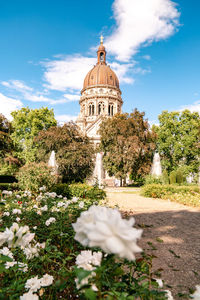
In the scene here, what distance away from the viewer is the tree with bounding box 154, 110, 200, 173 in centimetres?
2688

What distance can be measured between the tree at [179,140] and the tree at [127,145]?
3702mm

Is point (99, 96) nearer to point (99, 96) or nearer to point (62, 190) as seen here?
point (99, 96)

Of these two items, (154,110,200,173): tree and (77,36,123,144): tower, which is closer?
(154,110,200,173): tree

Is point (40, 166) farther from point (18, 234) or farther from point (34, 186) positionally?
point (18, 234)

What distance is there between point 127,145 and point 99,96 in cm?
3199

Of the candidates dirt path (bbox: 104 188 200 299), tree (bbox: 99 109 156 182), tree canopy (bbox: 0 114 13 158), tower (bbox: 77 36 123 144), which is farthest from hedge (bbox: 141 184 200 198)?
tower (bbox: 77 36 123 144)

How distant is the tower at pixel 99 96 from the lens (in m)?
51.3

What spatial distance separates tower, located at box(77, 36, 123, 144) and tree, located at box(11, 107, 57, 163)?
18097mm

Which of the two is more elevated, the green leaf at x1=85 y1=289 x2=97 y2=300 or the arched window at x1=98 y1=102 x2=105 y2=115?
the arched window at x1=98 y1=102 x2=105 y2=115

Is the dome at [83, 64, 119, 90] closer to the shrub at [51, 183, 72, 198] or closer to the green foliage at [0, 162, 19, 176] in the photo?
the green foliage at [0, 162, 19, 176]

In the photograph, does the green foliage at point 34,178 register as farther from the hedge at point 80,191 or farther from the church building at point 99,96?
the church building at point 99,96

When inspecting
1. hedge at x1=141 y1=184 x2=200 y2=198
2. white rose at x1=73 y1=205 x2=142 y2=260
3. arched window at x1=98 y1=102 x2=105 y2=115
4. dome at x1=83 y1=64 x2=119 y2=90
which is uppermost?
dome at x1=83 y1=64 x2=119 y2=90

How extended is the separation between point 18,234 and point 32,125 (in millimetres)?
31653

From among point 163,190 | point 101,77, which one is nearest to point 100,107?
point 101,77
